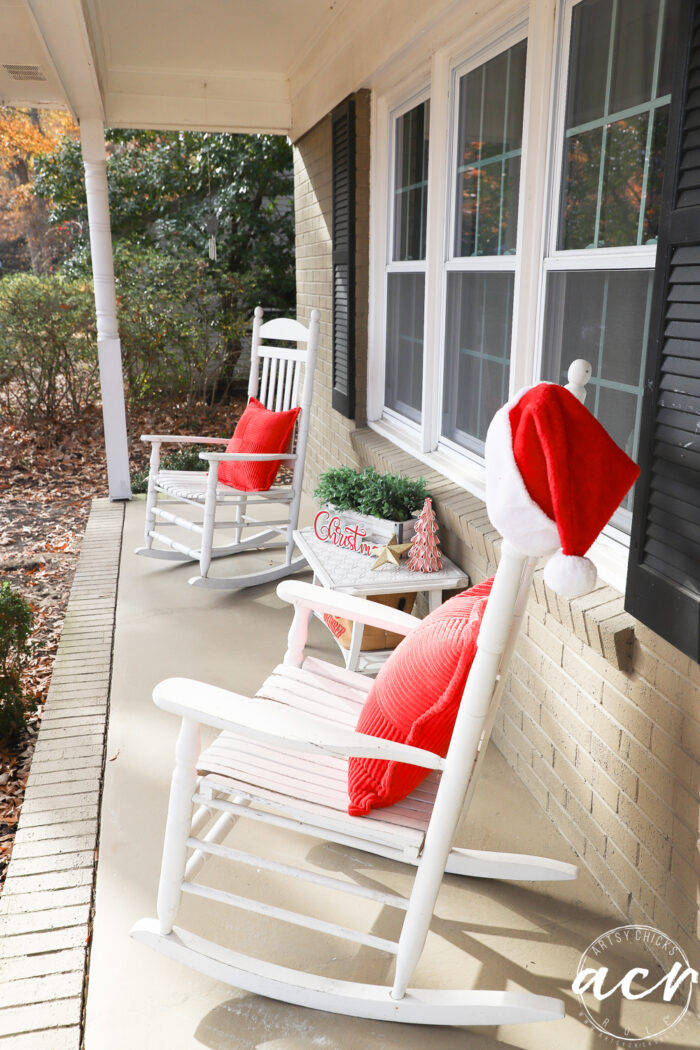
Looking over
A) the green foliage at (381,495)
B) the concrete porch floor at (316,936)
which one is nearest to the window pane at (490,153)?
the green foliage at (381,495)

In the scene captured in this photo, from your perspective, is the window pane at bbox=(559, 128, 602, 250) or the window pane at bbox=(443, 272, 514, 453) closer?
the window pane at bbox=(559, 128, 602, 250)

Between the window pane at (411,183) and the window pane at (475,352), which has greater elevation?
the window pane at (411,183)

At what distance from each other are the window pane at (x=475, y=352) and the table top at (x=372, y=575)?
52cm

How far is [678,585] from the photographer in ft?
4.76

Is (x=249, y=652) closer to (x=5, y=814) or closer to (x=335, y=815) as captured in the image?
(x=5, y=814)

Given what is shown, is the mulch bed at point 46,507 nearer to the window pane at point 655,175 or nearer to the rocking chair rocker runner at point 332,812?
the rocking chair rocker runner at point 332,812

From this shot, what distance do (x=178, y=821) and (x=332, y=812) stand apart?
0.95 feet

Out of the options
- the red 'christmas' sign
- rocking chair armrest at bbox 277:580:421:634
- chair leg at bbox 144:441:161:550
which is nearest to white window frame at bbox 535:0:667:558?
rocking chair armrest at bbox 277:580:421:634

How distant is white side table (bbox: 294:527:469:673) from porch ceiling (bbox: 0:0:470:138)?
172cm

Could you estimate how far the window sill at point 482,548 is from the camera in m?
1.70

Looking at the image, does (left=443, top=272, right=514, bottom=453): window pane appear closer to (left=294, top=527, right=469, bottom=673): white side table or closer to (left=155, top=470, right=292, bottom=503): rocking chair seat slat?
(left=294, top=527, right=469, bottom=673): white side table

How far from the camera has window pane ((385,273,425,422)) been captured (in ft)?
11.4

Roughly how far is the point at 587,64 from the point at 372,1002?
2.12m

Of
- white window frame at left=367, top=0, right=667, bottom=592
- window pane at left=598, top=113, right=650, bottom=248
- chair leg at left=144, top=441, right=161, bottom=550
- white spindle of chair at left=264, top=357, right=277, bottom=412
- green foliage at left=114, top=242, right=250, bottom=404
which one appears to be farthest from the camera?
green foliage at left=114, top=242, right=250, bottom=404
